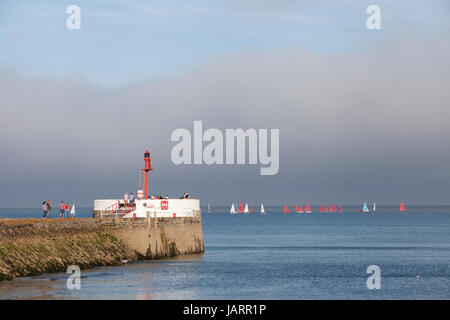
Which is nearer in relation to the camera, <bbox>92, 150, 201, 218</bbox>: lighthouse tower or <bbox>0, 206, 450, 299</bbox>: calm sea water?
<bbox>0, 206, 450, 299</bbox>: calm sea water

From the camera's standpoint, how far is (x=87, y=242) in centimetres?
4775

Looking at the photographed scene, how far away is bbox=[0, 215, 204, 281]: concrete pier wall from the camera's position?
134 feet

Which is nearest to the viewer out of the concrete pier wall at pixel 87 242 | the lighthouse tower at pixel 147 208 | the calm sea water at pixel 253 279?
the calm sea water at pixel 253 279

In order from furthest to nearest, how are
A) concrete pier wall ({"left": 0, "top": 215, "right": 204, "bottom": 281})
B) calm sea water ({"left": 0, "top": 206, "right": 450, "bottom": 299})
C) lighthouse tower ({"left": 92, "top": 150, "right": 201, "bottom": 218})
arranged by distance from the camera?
lighthouse tower ({"left": 92, "top": 150, "right": 201, "bottom": 218}) → concrete pier wall ({"left": 0, "top": 215, "right": 204, "bottom": 281}) → calm sea water ({"left": 0, "top": 206, "right": 450, "bottom": 299})

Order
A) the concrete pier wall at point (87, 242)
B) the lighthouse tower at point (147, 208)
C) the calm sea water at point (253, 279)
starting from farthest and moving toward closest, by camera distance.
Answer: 1. the lighthouse tower at point (147, 208)
2. the concrete pier wall at point (87, 242)
3. the calm sea water at point (253, 279)

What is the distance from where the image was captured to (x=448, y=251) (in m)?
74.2

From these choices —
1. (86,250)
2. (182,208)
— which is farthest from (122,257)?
(182,208)

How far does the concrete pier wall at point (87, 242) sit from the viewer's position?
134 feet

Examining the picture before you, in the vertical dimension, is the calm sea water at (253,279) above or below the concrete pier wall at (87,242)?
below

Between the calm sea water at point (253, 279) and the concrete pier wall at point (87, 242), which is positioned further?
the concrete pier wall at point (87, 242)

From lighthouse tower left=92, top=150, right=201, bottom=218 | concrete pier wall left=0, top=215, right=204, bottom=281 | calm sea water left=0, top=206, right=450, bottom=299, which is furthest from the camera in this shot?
lighthouse tower left=92, top=150, right=201, bottom=218
